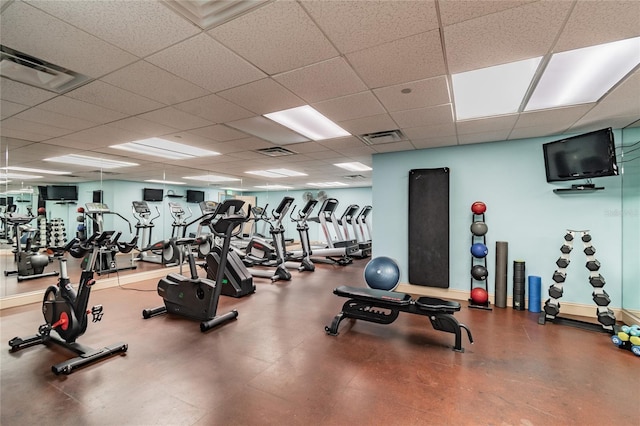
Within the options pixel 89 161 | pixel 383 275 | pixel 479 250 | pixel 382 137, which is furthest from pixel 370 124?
pixel 89 161

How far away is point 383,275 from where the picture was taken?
14.1 ft

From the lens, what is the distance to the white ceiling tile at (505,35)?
5.29 feet

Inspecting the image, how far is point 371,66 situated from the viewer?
2.22 m

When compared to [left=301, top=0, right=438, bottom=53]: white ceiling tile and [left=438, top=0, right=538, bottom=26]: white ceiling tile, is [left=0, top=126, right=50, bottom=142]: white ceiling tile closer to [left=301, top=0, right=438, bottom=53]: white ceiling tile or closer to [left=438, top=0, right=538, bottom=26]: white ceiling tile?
[left=301, top=0, right=438, bottom=53]: white ceiling tile

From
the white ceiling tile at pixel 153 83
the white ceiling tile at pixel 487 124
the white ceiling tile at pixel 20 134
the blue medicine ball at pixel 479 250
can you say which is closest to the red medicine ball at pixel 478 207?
the blue medicine ball at pixel 479 250

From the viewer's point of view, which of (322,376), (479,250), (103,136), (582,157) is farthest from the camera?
(479,250)

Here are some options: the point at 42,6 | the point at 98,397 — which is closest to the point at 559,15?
the point at 42,6

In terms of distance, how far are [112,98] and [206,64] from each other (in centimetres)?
136

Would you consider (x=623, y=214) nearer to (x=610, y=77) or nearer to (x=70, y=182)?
(x=610, y=77)

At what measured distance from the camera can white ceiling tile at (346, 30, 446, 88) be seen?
1908 millimetres

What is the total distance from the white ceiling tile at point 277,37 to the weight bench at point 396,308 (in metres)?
2.45

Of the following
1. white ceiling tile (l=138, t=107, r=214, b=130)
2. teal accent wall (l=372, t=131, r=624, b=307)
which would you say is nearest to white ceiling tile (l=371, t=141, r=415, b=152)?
teal accent wall (l=372, t=131, r=624, b=307)

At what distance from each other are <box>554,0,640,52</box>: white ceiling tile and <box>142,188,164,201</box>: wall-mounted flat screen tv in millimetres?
9211

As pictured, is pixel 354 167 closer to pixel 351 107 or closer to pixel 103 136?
pixel 351 107
